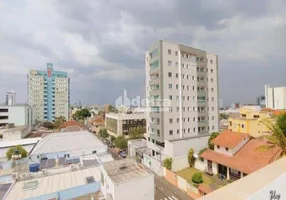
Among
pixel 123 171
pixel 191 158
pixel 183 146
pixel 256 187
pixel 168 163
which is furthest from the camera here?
pixel 183 146

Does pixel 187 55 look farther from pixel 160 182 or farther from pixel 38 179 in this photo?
pixel 38 179

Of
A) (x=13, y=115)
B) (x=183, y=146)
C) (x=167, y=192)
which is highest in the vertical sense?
(x=13, y=115)

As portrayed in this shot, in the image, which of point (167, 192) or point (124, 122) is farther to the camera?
point (124, 122)

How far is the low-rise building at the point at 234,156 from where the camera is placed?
71.3ft

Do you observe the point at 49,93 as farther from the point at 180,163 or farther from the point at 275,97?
the point at 275,97

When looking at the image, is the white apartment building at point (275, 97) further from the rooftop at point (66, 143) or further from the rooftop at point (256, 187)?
the rooftop at point (256, 187)

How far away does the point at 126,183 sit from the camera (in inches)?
591

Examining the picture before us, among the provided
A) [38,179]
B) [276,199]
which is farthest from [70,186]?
[276,199]

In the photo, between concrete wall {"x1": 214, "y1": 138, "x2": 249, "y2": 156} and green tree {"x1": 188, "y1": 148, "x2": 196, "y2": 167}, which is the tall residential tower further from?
concrete wall {"x1": 214, "y1": 138, "x2": 249, "y2": 156}

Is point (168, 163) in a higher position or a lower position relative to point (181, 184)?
higher

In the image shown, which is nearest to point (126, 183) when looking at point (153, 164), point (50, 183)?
point (50, 183)

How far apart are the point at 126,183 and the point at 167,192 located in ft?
30.7

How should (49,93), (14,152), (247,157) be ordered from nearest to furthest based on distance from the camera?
(247,157) → (14,152) → (49,93)

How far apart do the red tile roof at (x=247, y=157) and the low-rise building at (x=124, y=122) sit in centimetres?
3117
